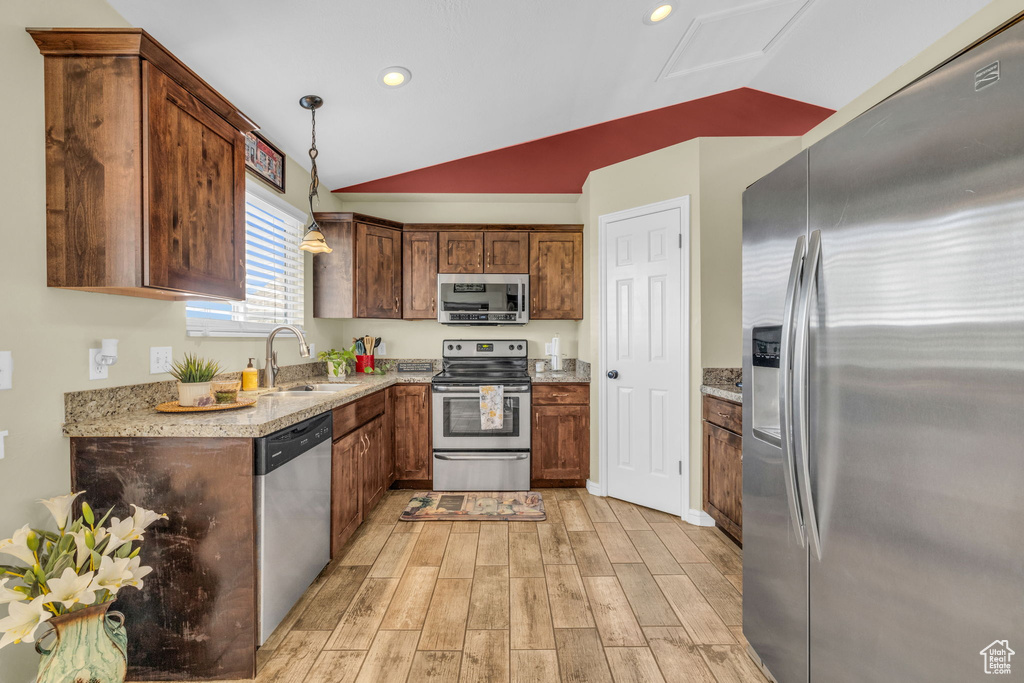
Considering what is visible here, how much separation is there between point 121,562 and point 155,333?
1159 mm

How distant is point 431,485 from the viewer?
361 cm

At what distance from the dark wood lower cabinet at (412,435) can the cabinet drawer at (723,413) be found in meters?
2.08

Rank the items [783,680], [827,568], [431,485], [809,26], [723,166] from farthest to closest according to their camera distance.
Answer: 1. [431,485]
2. [723,166]
3. [809,26]
4. [783,680]
5. [827,568]

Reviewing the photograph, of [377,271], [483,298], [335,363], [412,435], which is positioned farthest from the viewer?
[483,298]

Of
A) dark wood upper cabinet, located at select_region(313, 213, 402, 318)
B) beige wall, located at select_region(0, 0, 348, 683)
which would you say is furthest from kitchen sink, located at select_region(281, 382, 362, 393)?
beige wall, located at select_region(0, 0, 348, 683)

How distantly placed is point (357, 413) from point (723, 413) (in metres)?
2.24

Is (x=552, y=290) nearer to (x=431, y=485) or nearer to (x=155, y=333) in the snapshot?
(x=431, y=485)

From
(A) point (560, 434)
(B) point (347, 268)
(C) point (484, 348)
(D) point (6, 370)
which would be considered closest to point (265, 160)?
(B) point (347, 268)

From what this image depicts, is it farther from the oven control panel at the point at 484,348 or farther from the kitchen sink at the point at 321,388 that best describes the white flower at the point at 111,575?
the oven control panel at the point at 484,348

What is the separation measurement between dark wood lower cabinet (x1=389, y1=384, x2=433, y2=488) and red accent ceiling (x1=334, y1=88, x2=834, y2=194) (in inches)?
74.3

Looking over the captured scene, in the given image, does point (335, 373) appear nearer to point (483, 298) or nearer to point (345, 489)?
point (345, 489)

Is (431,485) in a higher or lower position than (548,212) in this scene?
lower

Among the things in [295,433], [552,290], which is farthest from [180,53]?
[552,290]

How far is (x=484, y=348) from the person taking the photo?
4180 mm
